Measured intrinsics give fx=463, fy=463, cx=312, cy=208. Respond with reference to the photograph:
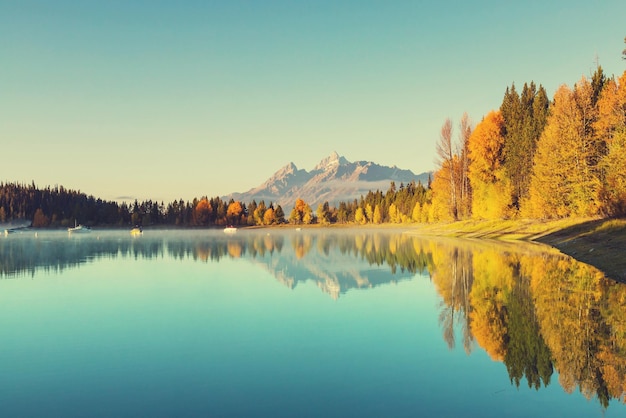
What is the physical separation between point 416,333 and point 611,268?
22.5 m

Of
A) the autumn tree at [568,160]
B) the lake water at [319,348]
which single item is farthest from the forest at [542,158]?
the lake water at [319,348]

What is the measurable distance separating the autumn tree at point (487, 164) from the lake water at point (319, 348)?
59.0m

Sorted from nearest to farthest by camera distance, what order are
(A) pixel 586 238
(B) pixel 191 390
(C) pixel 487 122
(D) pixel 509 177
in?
(B) pixel 191 390
(A) pixel 586 238
(D) pixel 509 177
(C) pixel 487 122

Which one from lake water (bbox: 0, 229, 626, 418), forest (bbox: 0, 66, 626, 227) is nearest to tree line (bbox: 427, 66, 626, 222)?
forest (bbox: 0, 66, 626, 227)

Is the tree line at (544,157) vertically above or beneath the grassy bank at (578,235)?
above

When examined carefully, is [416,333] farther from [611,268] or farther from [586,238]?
[586,238]

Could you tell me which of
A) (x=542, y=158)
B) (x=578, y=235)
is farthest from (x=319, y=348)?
(x=542, y=158)

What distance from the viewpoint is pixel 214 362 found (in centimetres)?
1460

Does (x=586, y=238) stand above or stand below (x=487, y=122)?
below

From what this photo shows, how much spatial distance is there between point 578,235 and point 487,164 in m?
43.0

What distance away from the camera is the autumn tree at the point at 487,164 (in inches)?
3447

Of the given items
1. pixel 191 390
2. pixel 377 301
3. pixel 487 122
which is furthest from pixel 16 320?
pixel 487 122

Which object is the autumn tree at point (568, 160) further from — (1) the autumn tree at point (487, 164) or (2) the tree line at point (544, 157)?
(1) the autumn tree at point (487, 164)

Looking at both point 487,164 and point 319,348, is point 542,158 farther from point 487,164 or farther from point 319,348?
point 319,348
